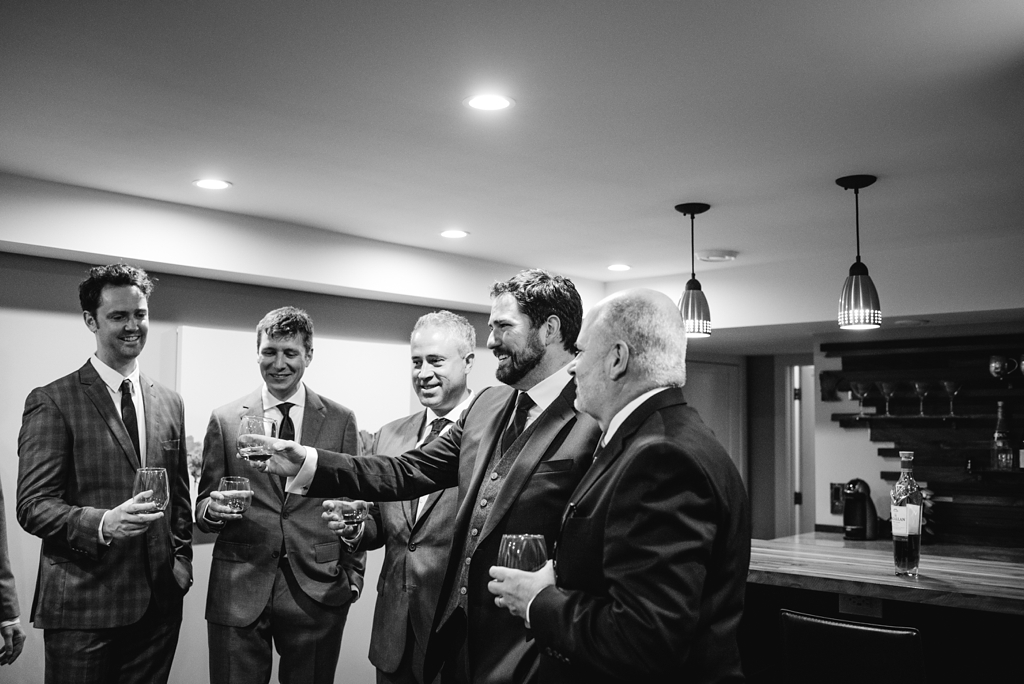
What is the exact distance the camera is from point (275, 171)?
3.64 m

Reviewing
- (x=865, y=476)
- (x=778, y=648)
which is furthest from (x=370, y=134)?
(x=865, y=476)

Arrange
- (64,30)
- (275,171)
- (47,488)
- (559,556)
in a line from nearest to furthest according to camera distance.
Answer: (559,556)
(64,30)
(47,488)
(275,171)

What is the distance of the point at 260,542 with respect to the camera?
10.0 ft

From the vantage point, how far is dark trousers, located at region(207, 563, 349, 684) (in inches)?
119

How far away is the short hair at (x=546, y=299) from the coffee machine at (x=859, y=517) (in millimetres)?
3612

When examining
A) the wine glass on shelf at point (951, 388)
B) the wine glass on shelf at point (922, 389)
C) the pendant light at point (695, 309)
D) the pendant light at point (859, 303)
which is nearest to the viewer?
the pendant light at point (859, 303)

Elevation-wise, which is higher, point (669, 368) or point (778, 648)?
point (669, 368)

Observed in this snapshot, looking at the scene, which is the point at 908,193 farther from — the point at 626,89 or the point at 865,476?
the point at 865,476

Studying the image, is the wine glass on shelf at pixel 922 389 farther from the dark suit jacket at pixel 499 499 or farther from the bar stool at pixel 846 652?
the dark suit jacket at pixel 499 499

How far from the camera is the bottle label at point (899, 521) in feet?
10.8

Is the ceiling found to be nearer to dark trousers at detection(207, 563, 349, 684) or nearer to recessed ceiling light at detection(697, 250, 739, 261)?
recessed ceiling light at detection(697, 250, 739, 261)

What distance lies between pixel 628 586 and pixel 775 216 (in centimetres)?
330

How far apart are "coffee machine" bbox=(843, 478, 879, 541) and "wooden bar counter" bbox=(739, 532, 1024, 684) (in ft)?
3.96

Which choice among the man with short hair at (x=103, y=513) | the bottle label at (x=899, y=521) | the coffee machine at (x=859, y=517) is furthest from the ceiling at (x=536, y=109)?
the coffee machine at (x=859, y=517)
